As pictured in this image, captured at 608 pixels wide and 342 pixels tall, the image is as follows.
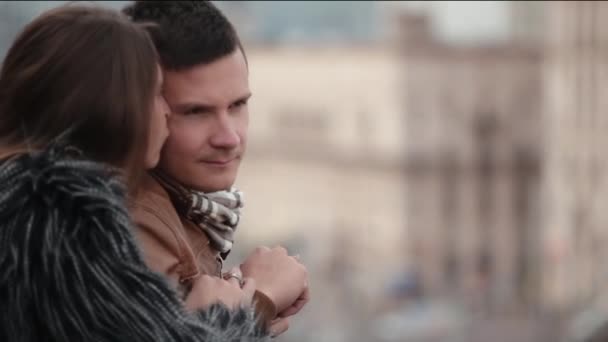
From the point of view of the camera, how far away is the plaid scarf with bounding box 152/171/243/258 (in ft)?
5.78

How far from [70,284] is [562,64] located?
40.6 metres

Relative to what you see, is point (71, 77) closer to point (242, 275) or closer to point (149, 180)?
point (149, 180)

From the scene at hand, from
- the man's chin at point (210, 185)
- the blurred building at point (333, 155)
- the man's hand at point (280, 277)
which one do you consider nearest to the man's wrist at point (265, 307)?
the man's hand at point (280, 277)

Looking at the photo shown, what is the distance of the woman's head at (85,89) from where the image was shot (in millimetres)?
1600

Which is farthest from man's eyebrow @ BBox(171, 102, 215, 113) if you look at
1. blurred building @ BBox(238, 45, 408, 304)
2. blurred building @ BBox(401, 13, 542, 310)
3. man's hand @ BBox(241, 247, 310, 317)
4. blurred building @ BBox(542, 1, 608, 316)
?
blurred building @ BBox(238, 45, 408, 304)

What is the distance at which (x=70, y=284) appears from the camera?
1.57m

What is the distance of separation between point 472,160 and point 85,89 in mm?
41652

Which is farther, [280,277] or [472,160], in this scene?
[472,160]

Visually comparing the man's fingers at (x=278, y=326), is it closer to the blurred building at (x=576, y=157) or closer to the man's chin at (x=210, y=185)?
the man's chin at (x=210, y=185)

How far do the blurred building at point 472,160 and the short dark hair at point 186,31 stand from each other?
39.3 m

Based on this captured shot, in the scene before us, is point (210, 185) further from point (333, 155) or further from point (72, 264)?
point (333, 155)

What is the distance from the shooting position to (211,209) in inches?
69.9

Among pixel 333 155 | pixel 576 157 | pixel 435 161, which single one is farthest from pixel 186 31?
pixel 333 155

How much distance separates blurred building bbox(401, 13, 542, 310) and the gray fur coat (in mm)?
39504
